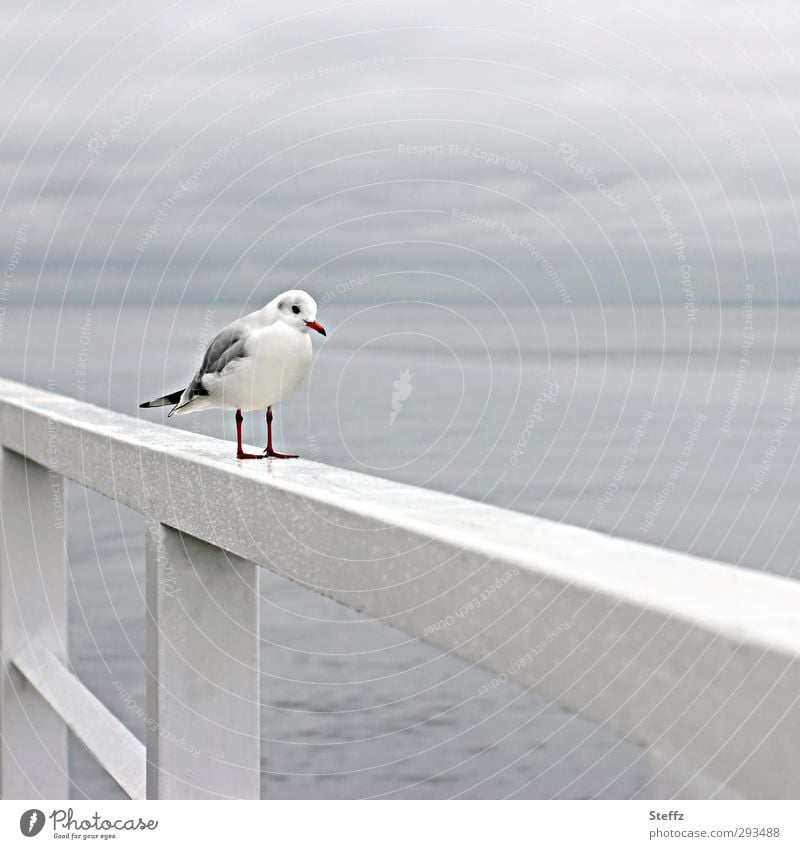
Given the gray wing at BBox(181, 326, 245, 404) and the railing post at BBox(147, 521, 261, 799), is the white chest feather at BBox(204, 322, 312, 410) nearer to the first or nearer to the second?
the gray wing at BBox(181, 326, 245, 404)

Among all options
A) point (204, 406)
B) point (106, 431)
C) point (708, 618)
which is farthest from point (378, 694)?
point (708, 618)

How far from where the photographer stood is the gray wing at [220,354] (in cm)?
184

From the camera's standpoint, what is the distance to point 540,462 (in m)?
1.23

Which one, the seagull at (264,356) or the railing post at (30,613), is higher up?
the seagull at (264,356)

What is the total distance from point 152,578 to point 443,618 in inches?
29.0

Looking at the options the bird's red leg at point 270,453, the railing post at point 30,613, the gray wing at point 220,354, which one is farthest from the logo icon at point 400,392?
the railing post at point 30,613

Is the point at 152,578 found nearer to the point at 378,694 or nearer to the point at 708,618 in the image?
the point at 708,618

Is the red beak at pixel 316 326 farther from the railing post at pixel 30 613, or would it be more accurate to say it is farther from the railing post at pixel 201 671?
the railing post at pixel 30 613
